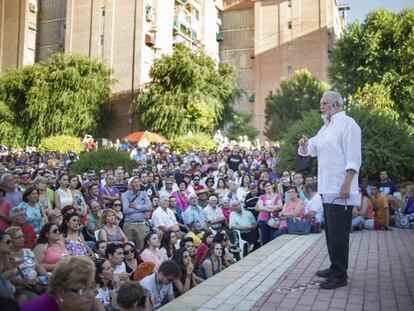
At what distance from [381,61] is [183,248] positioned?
29501mm

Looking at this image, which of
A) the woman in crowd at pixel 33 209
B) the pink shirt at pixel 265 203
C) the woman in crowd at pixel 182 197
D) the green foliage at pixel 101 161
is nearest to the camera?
the woman in crowd at pixel 33 209

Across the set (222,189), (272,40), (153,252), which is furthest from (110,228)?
(272,40)

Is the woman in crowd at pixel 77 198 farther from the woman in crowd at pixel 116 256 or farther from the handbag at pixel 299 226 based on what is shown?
the handbag at pixel 299 226

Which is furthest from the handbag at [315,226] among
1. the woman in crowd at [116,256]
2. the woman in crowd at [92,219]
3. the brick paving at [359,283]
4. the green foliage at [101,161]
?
the green foliage at [101,161]

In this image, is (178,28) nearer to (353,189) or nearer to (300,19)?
(300,19)

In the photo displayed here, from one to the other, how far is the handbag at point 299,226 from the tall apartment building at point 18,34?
43.6 meters

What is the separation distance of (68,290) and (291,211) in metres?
7.98

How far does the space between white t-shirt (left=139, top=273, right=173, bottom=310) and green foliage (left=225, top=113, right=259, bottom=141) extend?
3701 cm

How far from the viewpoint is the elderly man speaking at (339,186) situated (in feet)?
15.6

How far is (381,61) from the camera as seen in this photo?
106ft

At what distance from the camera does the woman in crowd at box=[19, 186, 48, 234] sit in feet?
25.3

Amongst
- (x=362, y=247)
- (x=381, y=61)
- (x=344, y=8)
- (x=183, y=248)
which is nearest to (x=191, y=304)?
(x=183, y=248)

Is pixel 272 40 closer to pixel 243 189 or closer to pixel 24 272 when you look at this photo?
pixel 243 189

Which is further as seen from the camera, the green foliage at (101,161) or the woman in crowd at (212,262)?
the green foliage at (101,161)
